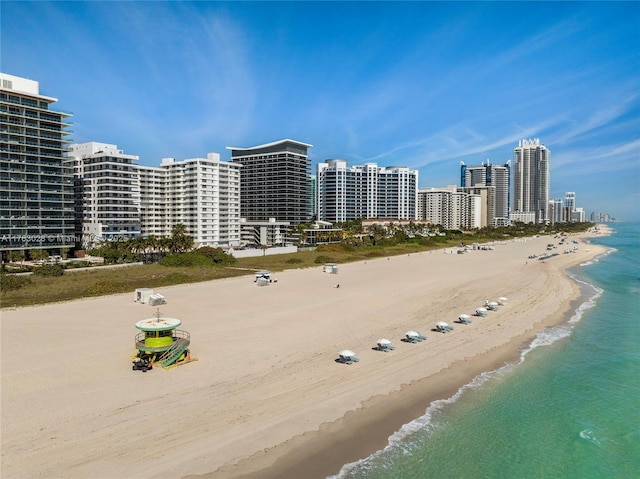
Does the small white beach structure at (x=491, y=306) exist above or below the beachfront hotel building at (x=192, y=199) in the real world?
below

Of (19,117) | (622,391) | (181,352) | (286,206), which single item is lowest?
(622,391)

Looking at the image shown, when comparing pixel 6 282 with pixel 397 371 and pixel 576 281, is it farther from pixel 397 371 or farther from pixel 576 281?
pixel 576 281

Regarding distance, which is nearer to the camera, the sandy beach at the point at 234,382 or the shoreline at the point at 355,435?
the shoreline at the point at 355,435

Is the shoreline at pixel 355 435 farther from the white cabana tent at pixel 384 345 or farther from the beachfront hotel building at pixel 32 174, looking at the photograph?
the beachfront hotel building at pixel 32 174

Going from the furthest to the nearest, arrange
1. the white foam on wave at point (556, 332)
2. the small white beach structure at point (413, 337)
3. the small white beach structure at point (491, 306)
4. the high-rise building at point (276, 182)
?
1. the high-rise building at point (276, 182)
2. the small white beach structure at point (491, 306)
3. the white foam on wave at point (556, 332)
4. the small white beach structure at point (413, 337)

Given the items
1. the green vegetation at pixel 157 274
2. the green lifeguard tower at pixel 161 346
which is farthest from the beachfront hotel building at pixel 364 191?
the green lifeguard tower at pixel 161 346

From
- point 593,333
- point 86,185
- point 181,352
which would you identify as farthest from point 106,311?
point 86,185
